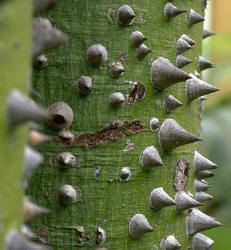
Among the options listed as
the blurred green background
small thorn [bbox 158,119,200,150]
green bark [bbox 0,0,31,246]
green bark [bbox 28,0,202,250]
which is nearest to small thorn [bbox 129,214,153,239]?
green bark [bbox 28,0,202,250]

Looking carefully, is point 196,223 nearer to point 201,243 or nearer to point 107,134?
point 201,243

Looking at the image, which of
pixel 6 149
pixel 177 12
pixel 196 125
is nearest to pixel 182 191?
pixel 196 125

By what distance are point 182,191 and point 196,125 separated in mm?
114

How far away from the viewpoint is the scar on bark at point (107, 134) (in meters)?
0.91

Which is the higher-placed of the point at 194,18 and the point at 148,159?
the point at 194,18

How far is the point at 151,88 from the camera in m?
0.96

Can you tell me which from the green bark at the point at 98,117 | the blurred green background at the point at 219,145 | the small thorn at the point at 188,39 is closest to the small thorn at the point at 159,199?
the green bark at the point at 98,117

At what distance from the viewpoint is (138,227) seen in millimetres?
949

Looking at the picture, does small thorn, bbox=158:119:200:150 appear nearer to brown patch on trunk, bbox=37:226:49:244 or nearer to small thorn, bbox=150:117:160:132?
small thorn, bbox=150:117:160:132

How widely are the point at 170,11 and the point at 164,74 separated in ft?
0.33

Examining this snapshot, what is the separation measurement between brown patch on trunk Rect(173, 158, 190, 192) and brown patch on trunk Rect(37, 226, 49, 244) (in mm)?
215

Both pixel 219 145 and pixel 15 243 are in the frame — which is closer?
pixel 15 243

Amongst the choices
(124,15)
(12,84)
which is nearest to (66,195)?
(124,15)

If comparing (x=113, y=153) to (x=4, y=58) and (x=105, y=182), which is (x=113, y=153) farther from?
(x=4, y=58)
